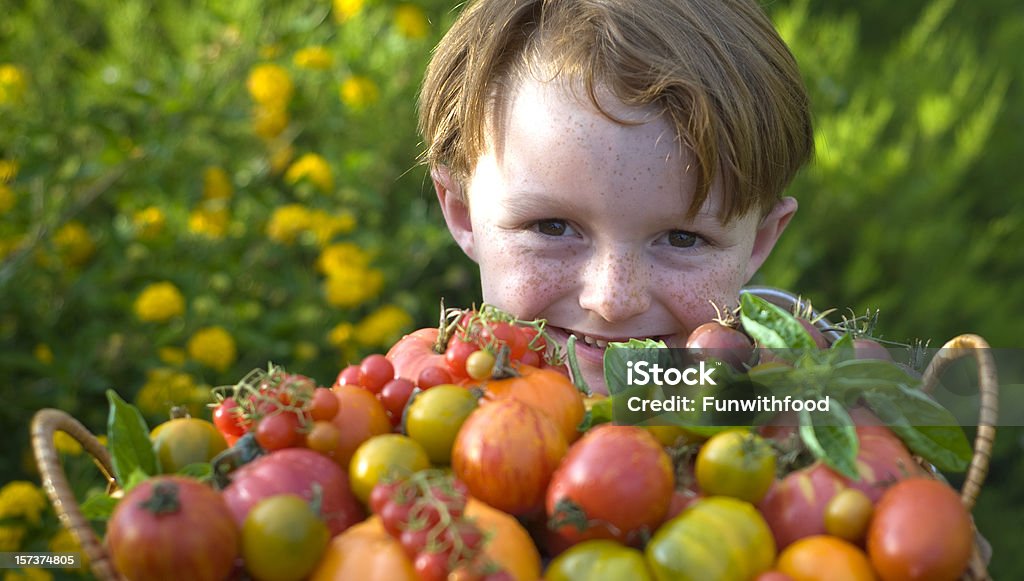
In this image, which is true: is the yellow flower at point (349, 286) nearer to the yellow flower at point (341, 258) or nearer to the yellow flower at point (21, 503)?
the yellow flower at point (341, 258)

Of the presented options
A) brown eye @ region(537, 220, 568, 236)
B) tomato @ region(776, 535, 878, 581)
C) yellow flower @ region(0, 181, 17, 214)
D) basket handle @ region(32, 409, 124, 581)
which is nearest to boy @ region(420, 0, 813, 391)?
brown eye @ region(537, 220, 568, 236)

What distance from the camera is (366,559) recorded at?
93cm

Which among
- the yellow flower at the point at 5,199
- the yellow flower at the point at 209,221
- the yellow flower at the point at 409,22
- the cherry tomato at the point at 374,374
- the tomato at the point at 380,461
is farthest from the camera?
the yellow flower at the point at 409,22

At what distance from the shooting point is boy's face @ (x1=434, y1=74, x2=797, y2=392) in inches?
57.8

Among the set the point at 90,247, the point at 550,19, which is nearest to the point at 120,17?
the point at 90,247

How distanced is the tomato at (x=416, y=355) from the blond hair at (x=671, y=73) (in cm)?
37

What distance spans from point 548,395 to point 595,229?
0.43 meters

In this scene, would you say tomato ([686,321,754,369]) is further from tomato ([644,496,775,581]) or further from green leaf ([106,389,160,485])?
green leaf ([106,389,160,485])

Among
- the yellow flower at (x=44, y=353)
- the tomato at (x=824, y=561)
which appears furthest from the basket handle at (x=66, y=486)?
the yellow flower at (x=44, y=353)

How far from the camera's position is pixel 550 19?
63.9 inches

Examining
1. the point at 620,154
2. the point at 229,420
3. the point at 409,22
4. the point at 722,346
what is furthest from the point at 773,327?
the point at 409,22

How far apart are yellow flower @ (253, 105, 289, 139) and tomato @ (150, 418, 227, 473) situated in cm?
150

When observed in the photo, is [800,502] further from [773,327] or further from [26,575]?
[26,575]

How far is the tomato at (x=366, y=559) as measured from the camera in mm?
918
